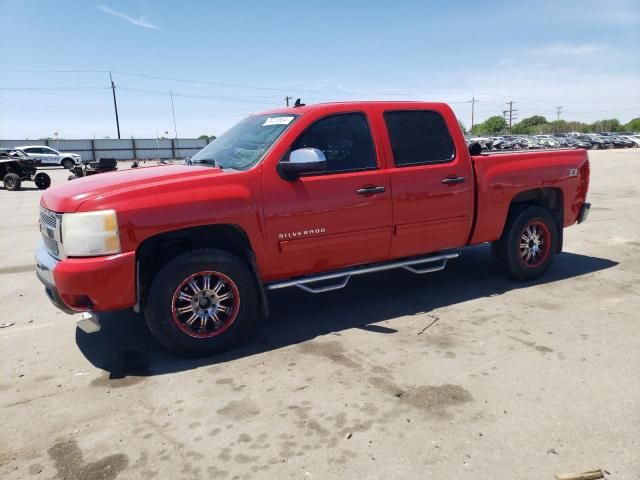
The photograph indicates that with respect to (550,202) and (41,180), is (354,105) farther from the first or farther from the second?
(41,180)

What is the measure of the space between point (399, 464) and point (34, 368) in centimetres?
293

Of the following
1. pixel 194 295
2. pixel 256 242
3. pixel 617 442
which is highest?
pixel 256 242

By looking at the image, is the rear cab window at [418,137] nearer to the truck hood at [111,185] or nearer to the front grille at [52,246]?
the truck hood at [111,185]

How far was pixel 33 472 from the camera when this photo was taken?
261 centimetres

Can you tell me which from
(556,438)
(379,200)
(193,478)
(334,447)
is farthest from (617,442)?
(379,200)

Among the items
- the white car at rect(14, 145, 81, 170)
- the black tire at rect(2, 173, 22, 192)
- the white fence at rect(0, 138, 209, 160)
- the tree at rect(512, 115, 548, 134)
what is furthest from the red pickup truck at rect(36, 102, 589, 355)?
the tree at rect(512, 115, 548, 134)

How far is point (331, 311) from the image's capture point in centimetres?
489

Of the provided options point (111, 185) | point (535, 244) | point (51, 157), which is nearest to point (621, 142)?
point (51, 157)

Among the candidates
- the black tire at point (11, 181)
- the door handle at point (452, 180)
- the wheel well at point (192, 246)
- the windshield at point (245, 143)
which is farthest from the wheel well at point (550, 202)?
the black tire at point (11, 181)

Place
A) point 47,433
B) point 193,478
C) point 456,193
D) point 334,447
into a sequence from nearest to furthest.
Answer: point 193,478, point 334,447, point 47,433, point 456,193

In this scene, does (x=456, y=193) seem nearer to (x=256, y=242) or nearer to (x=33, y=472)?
(x=256, y=242)

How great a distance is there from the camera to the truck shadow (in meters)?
3.96

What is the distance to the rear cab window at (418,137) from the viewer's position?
464 centimetres

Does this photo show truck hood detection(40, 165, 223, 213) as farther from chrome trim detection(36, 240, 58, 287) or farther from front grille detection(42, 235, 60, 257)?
chrome trim detection(36, 240, 58, 287)
